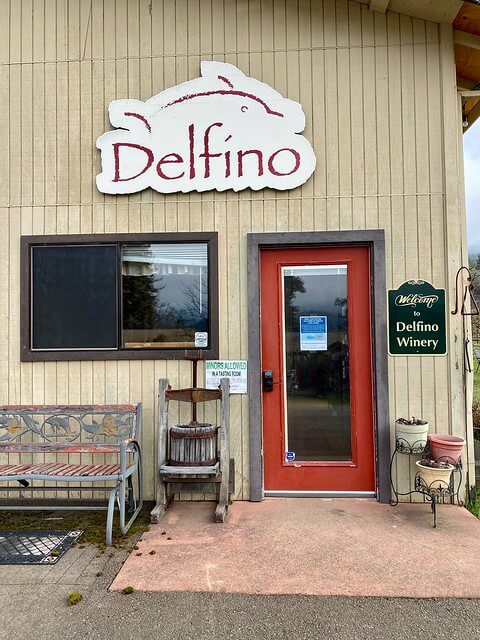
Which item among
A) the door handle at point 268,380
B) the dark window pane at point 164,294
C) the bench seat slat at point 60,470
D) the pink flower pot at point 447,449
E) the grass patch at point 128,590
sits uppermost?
the dark window pane at point 164,294

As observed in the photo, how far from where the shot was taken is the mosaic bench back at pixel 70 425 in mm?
3611

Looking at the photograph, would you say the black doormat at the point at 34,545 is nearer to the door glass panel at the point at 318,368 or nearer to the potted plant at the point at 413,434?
the door glass panel at the point at 318,368

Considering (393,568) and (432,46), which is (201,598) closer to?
(393,568)

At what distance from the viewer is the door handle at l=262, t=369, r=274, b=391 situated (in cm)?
371

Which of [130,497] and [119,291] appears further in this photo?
[119,291]

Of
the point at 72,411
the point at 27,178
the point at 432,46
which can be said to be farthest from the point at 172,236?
the point at 432,46

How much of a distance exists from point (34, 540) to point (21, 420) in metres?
1.13

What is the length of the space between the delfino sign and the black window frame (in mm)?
436

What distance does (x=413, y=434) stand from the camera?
11.0 ft

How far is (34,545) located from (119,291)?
82.0 inches

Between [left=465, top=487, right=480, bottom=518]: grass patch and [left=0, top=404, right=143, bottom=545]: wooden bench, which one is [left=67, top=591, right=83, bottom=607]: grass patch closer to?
[left=0, top=404, right=143, bottom=545]: wooden bench

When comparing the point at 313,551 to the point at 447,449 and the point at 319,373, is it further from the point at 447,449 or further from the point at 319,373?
the point at 319,373

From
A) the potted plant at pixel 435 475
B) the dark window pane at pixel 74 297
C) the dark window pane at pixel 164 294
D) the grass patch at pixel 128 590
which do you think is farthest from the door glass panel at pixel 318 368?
the grass patch at pixel 128 590

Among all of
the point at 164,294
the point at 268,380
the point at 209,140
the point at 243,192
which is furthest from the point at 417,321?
the point at 209,140
